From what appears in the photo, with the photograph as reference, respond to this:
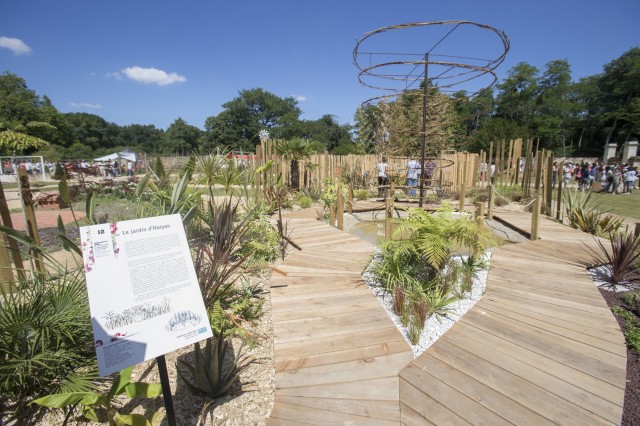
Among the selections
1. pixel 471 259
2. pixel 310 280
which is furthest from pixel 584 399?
pixel 310 280

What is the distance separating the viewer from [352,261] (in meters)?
4.24

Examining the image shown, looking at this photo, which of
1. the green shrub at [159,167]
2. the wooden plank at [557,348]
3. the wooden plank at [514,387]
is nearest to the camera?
the wooden plank at [514,387]

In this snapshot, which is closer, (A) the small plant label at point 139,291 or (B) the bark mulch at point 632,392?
(A) the small plant label at point 139,291

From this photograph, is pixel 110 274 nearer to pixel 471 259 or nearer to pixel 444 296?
pixel 444 296

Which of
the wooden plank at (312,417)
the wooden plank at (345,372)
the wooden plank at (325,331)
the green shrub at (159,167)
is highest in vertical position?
the green shrub at (159,167)

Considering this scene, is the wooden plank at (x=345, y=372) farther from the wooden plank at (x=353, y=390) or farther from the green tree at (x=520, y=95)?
the green tree at (x=520, y=95)

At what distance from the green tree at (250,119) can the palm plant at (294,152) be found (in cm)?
4884

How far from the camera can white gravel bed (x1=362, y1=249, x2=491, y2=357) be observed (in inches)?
100

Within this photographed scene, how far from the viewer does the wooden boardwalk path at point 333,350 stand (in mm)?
1858

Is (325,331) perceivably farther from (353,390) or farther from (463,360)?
(463,360)

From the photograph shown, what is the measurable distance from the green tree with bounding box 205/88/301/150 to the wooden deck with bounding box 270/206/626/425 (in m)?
57.7

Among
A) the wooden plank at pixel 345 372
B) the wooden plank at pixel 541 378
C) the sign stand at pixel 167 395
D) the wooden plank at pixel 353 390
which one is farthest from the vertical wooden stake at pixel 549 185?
the sign stand at pixel 167 395

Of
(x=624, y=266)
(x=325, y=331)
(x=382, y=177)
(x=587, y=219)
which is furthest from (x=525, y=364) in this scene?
(x=382, y=177)

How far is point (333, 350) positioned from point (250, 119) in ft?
220
